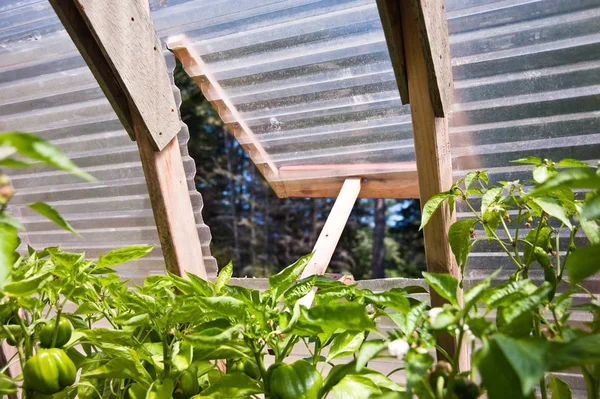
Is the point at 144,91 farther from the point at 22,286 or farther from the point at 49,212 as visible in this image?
the point at 49,212

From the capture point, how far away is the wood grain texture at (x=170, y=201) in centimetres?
136

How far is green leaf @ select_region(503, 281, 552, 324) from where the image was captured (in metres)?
0.55

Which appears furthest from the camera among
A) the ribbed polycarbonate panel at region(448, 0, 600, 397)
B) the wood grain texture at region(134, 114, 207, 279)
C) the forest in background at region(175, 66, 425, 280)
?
the forest in background at region(175, 66, 425, 280)

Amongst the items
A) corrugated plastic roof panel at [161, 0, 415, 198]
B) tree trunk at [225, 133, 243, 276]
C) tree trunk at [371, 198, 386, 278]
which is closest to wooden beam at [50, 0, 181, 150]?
corrugated plastic roof panel at [161, 0, 415, 198]

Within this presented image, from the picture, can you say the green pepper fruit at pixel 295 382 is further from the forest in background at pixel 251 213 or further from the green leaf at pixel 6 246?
the forest in background at pixel 251 213

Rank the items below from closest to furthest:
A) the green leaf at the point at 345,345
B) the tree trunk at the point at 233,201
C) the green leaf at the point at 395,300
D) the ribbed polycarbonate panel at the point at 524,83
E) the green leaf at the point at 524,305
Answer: the green leaf at the point at 524,305 < the green leaf at the point at 395,300 < the green leaf at the point at 345,345 < the ribbed polycarbonate panel at the point at 524,83 < the tree trunk at the point at 233,201

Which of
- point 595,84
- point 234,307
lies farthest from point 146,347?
point 595,84

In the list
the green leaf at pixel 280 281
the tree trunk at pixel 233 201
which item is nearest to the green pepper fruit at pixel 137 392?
the green leaf at pixel 280 281

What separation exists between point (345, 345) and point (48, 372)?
16.8 inches

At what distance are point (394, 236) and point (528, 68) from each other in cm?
662

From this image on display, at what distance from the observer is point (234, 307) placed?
0.79 m

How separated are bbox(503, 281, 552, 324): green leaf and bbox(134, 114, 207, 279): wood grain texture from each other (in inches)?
37.3

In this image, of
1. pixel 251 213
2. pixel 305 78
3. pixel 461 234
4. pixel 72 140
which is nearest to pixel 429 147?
pixel 461 234

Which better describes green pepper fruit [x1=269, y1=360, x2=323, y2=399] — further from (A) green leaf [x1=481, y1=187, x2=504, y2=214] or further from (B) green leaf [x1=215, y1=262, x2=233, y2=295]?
(A) green leaf [x1=481, y1=187, x2=504, y2=214]
